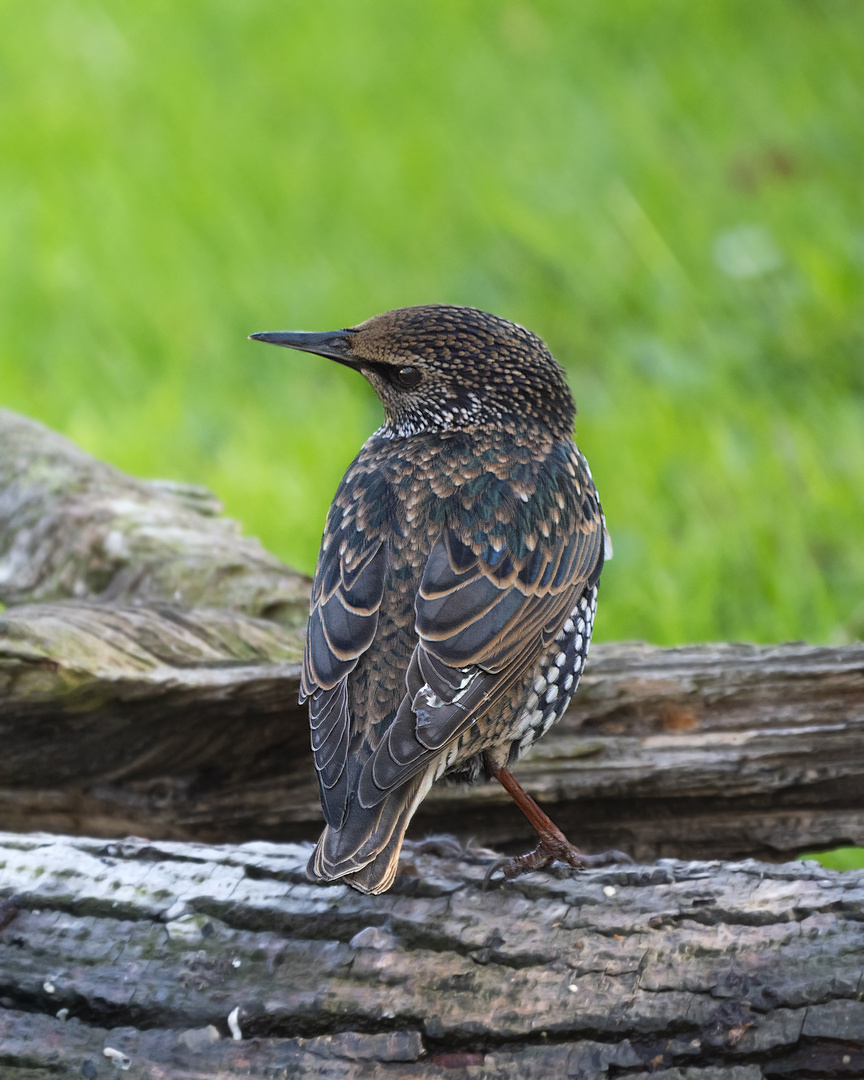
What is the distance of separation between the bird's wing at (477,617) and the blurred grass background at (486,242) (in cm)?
165

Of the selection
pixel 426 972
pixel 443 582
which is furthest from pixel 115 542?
pixel 426 972

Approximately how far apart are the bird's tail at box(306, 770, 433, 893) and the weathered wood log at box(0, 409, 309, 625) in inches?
59.5

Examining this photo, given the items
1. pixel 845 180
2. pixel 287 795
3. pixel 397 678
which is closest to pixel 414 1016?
pixel 397 678

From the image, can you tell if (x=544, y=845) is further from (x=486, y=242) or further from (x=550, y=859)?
(x=486, y=242)

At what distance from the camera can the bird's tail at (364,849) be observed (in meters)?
2.75

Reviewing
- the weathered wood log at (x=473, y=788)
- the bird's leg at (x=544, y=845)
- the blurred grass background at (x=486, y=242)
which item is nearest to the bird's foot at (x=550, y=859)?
the bird's leg at (x=544, y=845)

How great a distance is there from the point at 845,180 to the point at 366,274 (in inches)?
101

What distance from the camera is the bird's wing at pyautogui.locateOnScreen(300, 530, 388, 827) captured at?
2939 mm

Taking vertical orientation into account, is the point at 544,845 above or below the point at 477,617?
below

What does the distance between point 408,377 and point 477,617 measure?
79 centimetres

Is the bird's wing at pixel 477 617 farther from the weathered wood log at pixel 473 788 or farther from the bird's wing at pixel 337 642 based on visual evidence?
the weathered wood log at pixel 473 788

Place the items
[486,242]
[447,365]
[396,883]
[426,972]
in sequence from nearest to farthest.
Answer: [426,972] → [396,883] → [447,365] → [486,242]

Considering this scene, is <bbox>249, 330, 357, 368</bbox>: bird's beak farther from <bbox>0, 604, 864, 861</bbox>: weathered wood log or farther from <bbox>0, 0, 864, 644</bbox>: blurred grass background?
<bbox>0, 0, 864, 644</bbox>: blurred grass background

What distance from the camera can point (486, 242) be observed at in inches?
285
